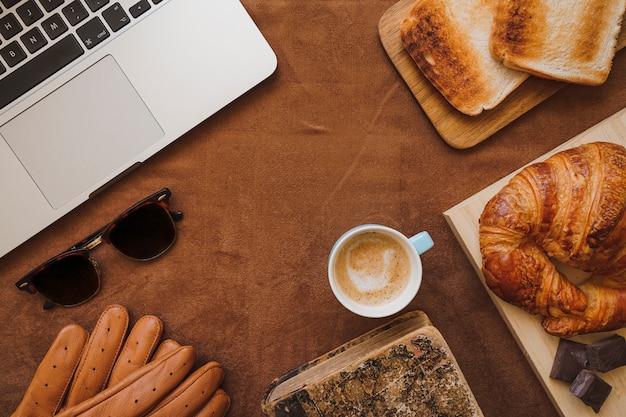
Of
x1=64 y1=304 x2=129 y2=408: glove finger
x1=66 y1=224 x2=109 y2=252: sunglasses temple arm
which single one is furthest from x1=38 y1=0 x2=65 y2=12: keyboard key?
x1=64 y1=304 x2=129 y2=408: glove finger

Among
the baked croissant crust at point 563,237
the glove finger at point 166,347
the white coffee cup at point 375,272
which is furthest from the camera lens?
the glove finger at point 166,347

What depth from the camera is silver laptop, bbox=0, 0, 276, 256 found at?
38.9 inches

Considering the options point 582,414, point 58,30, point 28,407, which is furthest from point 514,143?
point 28,407

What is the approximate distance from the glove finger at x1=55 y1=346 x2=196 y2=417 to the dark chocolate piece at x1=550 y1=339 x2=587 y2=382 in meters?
0.76

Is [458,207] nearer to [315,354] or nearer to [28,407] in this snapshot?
[315,354]

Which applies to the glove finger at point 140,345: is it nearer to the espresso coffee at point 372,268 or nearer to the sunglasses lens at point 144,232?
the sunglasses lens at point 144,232

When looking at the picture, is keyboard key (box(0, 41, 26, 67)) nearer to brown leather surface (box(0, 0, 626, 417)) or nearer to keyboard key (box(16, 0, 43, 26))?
keyboard key (box(16, 0, 43, 26))

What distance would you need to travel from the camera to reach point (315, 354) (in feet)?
3.76

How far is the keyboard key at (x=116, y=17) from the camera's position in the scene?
3.19 feet

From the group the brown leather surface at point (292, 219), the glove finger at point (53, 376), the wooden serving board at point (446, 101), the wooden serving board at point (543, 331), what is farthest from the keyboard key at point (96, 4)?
the wooden serving board at point (543, 331)

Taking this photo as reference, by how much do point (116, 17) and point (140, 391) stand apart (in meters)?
0.75

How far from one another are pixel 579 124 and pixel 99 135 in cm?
100

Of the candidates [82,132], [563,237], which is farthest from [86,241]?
[563,237]

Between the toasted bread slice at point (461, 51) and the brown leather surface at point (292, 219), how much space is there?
3.4 inches
